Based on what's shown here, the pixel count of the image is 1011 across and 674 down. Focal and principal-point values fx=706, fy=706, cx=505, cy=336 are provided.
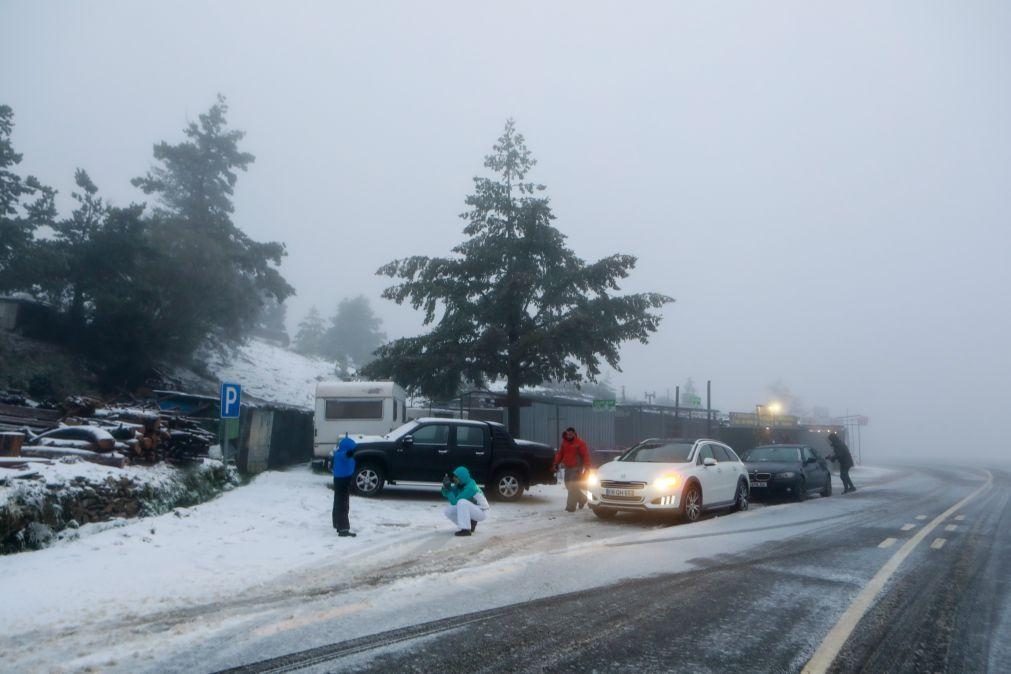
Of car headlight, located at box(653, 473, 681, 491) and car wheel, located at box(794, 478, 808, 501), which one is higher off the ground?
car headlight, located at box(653, 473, 681, 491)

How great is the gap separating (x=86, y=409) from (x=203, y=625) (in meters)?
11.5

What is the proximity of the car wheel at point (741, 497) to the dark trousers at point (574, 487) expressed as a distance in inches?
128

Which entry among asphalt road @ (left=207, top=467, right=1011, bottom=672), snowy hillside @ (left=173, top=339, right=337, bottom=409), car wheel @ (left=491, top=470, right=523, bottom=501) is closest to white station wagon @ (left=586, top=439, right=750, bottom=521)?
asphalt road @ (left=207, top=467, right=1011, bottom=672)

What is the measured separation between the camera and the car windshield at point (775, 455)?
18.2 metres

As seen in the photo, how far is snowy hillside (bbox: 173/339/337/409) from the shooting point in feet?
110

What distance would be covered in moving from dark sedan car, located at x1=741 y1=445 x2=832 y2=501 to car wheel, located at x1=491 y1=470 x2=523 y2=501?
606cm

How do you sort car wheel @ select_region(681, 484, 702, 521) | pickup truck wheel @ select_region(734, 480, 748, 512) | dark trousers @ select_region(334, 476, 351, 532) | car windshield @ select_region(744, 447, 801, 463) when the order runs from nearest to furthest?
dark trousers @ select_region(334, 476, 351, 532) → car wheel @ select_region(681, 484, 702, 521) → pickup truck wheel @ select_region(734, 480, 748, 512) → car windshield @ select_region(744, 447, 801, 463)

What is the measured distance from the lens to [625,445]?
32.2 meters

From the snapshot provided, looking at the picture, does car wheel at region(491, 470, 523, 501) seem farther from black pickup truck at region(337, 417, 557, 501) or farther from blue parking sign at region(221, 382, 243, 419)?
blue parking sign at region(221, 382, 243, 419)

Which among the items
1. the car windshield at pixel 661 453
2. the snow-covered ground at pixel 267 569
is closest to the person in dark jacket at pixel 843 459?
the snow-covered ground at pixel 267 569

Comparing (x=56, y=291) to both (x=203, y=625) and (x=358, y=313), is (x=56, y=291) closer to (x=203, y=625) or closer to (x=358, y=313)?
(x=203, y=625)

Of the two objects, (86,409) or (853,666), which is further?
(86,409)

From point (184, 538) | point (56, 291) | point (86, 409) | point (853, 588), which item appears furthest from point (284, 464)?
point (853, 588)

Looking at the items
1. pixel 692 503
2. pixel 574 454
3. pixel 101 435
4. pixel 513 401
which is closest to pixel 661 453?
pixel 692 503
